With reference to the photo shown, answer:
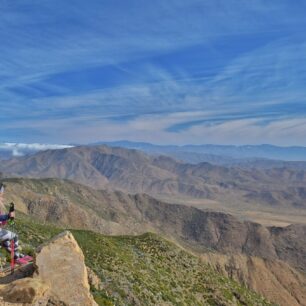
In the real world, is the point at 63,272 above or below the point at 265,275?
above

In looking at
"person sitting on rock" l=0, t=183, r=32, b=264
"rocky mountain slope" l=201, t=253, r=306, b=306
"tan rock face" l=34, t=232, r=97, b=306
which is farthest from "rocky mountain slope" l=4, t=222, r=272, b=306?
"rocky mountain slope" l=201, t=253, r=306, b=306

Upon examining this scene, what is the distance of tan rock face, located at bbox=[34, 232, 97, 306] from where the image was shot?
63.7ft

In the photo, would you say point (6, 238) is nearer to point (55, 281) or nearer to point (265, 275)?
Result: point (55, 281)

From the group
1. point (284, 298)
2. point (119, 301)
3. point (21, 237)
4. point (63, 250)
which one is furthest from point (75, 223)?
point (63, 250)

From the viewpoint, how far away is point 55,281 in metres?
19.5

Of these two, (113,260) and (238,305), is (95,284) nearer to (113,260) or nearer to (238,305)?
(113,260)

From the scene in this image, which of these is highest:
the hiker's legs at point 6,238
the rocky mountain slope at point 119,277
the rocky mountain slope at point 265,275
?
the hiker's legs at point 6,238

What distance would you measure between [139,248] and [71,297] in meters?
53.5

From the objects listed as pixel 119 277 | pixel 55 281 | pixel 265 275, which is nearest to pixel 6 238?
pixel 55 281

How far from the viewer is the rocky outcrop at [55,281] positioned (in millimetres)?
18250

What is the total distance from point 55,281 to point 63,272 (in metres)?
0.49

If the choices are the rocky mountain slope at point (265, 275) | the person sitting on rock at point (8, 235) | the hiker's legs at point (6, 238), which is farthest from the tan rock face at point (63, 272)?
the rocky mountain slope at point (265, 275)

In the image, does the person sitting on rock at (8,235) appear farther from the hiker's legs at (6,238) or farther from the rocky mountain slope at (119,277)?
the rocky mountain slope at (119,277)

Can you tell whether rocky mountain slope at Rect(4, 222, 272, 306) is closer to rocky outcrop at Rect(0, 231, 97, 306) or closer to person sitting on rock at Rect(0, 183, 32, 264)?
rocky outcrop at Rect(0, 231, 97, 306)
